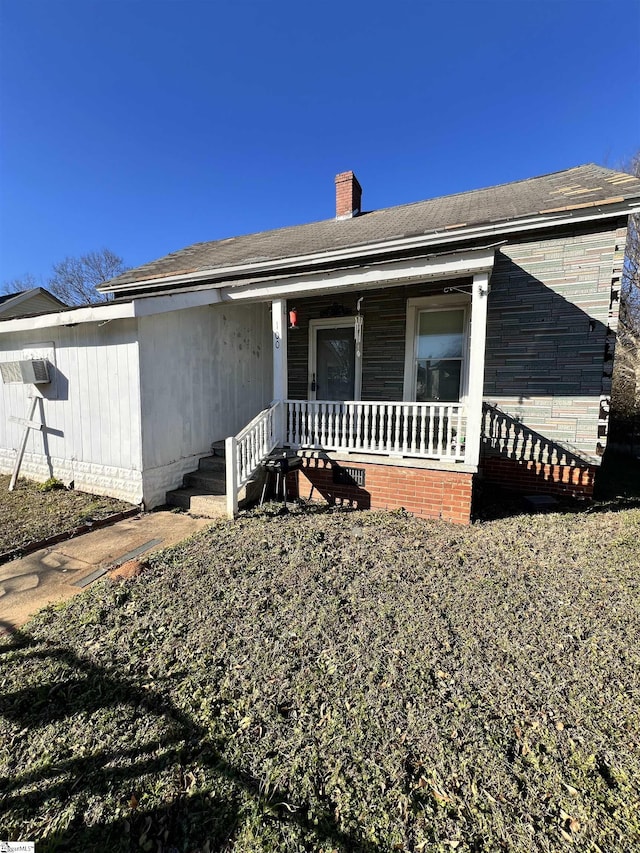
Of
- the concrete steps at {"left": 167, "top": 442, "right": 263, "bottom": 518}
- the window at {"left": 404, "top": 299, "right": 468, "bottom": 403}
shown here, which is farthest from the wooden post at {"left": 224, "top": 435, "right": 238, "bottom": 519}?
the window at {"left": 404, "top": 299, "right": 468, "bottom": 403}

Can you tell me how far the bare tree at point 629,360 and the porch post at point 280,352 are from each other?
11107 mm

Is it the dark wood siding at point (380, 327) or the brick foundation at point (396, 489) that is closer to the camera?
the brick foundation at point (396, 489)

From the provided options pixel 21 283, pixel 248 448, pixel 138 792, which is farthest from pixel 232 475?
pixel 21 283

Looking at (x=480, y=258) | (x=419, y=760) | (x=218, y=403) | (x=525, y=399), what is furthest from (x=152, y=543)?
(x=525, y=399)

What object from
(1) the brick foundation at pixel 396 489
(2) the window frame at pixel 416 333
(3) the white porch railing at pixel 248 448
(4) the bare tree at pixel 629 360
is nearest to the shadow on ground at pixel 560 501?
(1) the brick foundation at pixel 396 489

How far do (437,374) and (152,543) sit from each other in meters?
5.39

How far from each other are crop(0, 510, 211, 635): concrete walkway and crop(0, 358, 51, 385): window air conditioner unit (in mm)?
3024

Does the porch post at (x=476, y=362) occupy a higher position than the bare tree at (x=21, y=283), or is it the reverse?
the bare tree at (x=21, y=283)

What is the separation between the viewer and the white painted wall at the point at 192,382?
17.8ft

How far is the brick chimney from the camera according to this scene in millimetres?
8945

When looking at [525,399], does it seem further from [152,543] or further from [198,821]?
[198,821]

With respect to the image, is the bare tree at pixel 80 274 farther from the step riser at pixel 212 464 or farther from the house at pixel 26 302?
the step riser at pixel 212 464

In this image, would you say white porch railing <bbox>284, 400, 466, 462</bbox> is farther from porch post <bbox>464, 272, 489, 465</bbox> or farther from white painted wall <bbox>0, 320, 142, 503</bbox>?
white painted wall <bbox>0, 320, 142, 503</bbox>

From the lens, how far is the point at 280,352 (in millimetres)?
5805
